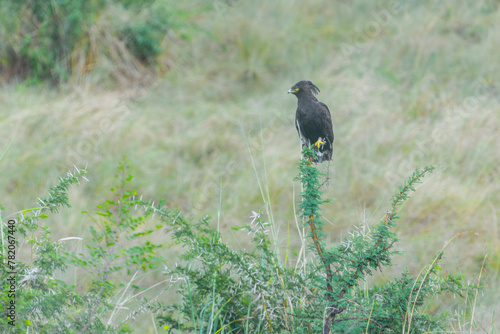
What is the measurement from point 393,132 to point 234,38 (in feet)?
10.7

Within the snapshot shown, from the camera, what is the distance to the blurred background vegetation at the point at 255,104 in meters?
4.71

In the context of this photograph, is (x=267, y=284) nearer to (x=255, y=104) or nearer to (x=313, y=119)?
(x=313, y=119)

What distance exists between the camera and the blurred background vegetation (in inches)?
186

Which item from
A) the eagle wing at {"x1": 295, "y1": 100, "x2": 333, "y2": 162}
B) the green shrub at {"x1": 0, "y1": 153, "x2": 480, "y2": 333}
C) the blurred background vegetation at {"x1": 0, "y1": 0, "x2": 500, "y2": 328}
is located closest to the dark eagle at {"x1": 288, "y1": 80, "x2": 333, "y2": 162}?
the eagle wing at {"x1": 295, "y1": 100, "x2": 333, "y2": 162}

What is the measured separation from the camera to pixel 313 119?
2.08 meters

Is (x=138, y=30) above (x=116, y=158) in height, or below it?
above

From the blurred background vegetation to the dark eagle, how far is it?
1777 millimetres

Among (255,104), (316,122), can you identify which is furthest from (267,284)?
(255,104)

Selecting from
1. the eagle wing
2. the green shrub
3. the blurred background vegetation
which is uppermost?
the eagle wing

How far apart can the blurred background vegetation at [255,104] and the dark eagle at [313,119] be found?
178cm

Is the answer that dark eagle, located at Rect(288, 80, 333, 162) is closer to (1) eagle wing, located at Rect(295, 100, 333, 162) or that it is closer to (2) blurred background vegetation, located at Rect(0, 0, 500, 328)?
(1) eagle wing, located at Rect(295, 100, 333, 162)

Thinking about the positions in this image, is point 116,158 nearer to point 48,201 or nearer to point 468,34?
point 48,201

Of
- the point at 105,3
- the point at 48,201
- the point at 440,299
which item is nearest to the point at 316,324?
the point at 48,201

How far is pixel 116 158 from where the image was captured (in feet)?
18.7
